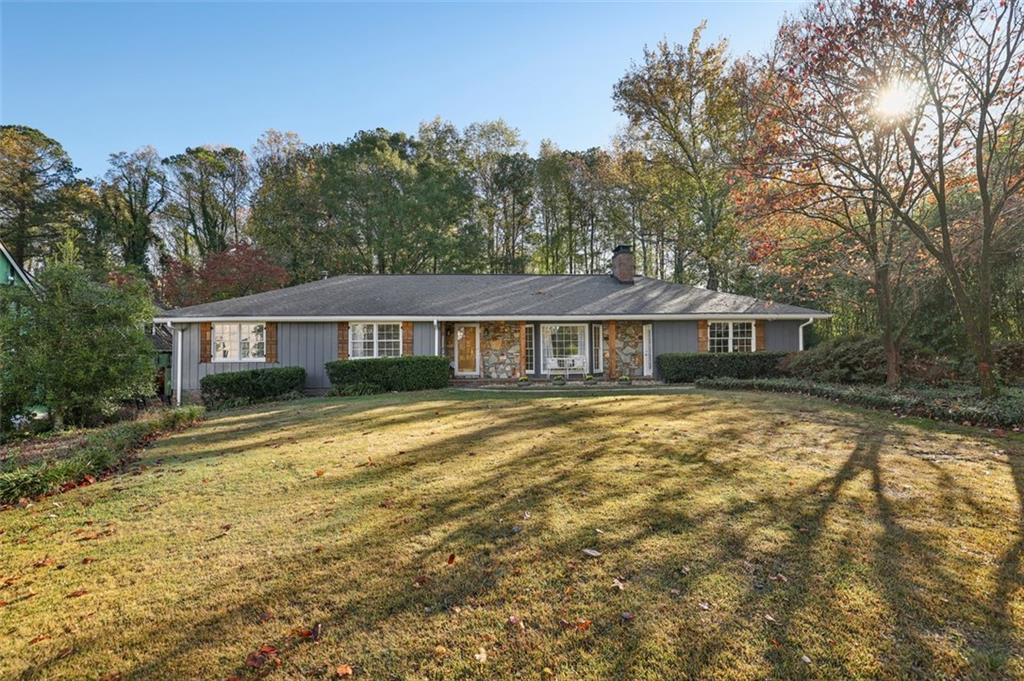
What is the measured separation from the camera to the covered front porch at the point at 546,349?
16.5 meters

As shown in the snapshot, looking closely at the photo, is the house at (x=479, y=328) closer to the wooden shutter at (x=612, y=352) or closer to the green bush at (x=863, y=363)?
the wooden shutter at (x=612, y=352)

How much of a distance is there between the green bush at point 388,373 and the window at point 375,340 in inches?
61.1

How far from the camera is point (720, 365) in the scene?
49.8ft

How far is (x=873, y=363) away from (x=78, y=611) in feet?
48.3

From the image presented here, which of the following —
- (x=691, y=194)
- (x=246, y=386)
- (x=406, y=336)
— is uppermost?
(x=691, y=194)

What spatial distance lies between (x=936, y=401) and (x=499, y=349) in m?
11.1

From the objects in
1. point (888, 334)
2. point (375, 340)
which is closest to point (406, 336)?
point (375, 340)

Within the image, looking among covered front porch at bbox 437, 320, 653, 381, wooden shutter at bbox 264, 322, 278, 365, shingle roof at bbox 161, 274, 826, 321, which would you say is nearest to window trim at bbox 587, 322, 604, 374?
covered front porch at bbox 437, 320, 653, 381

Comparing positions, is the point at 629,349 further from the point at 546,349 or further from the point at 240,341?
the point at 240,341

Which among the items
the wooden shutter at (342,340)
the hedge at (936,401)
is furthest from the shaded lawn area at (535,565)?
the wooden shutter at (342,340)

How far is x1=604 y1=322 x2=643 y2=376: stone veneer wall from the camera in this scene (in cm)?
1673

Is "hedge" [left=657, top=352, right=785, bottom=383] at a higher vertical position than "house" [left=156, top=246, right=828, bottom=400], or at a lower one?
lower

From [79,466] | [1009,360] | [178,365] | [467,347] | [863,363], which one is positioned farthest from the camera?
[467,347]

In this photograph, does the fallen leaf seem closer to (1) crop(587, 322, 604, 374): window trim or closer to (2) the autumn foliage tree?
(1) crop(587, 322, 604, 374): window trim
